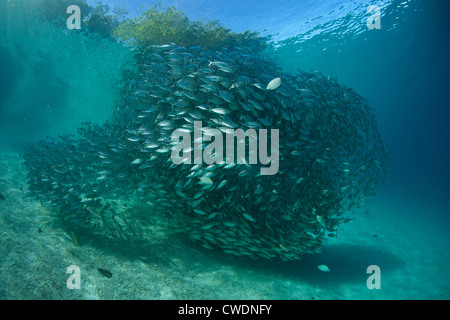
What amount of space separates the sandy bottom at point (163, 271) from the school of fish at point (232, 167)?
2.08ft

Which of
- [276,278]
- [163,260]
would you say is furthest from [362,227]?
[163,260]

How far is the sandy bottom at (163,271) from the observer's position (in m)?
4.32

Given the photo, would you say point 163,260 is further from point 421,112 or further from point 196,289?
point 421,112

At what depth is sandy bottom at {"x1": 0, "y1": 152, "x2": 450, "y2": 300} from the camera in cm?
432

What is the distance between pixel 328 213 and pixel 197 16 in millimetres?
15733

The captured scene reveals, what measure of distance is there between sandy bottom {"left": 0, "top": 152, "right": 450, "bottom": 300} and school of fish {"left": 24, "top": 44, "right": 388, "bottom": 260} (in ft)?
2.08

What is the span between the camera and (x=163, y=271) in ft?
18.3
